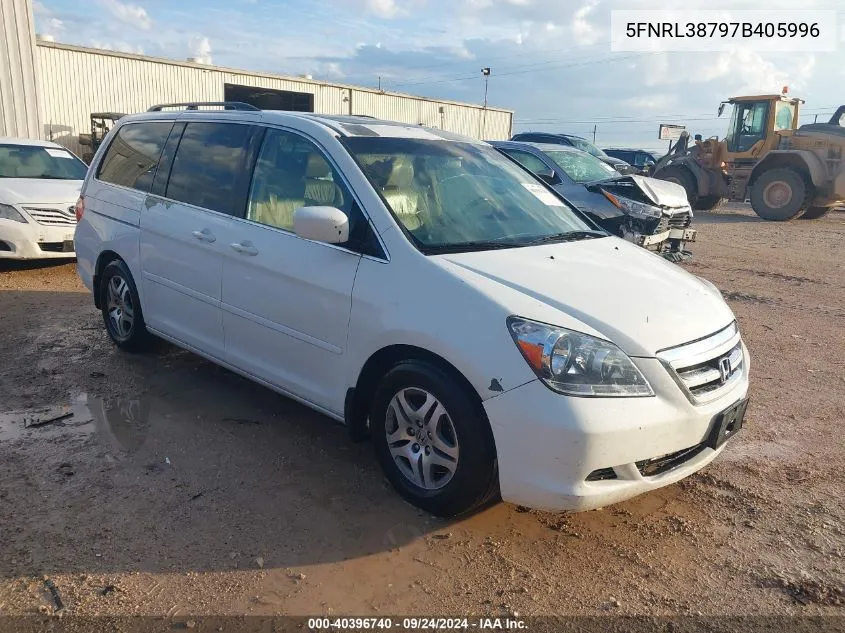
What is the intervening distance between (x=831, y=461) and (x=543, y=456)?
2.23 m

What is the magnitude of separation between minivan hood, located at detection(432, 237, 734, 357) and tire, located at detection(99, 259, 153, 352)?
9.40 ft

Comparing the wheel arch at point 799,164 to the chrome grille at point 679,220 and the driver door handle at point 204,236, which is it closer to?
the chrome grille at point 679,220

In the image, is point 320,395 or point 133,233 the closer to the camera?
point 320,395

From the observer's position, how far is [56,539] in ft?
9.58

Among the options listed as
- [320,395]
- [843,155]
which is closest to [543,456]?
[320,395]

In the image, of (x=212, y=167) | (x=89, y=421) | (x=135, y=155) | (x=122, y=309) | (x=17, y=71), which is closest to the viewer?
(x=89, y=421)

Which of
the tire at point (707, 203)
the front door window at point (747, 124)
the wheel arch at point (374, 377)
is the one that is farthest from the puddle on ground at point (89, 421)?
the tire at point (707, 203)

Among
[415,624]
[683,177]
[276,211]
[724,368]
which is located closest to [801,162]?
[683,177]

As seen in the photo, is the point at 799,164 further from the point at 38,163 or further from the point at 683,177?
the point at 38,163

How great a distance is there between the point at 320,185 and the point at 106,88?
19.9 m

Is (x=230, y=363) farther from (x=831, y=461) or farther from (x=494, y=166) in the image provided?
(x=831, y=461)

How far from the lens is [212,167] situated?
4328 mm

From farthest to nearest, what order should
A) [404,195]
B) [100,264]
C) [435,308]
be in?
[100,264]
[404,195]
[435,308]

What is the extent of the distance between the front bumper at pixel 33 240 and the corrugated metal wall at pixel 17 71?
807 centimetres
